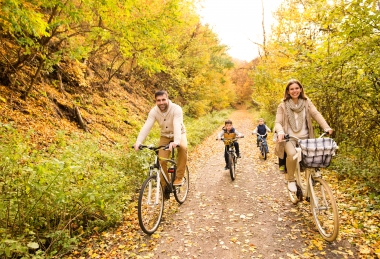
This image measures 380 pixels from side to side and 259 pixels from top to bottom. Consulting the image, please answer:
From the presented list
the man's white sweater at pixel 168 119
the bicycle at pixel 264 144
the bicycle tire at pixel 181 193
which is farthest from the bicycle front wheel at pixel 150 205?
the bicycle at pixel 264 144

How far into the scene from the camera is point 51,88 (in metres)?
10.4

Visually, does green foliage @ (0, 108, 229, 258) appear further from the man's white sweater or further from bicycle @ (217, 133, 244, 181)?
bicycle @ (217, 133, 244, 181)

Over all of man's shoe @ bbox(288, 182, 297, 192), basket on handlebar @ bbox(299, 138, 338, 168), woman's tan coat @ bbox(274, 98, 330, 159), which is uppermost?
woman's tan coat @ bbox(274, 98, 330, 159)

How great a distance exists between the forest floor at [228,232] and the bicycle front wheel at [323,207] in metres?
0.16

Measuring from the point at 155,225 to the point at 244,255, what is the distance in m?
1.79

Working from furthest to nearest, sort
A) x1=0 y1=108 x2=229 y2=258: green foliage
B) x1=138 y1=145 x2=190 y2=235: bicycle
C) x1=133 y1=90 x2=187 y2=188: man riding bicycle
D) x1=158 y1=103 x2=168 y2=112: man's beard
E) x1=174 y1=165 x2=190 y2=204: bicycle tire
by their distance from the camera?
x1=174 y1=165 x2=190 y2=204: bicycle tire
x1=158 y1=103 x2=168 y2=112: man's beard
x1=133 y1=90 x2=187 y2=188: man riding bicycle
x1=138 y1=145 x2=190 y2=235: bicycle
x1=0 y1=108 x2=229 y2=258: green foliage

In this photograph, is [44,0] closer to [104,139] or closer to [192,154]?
[104,139]

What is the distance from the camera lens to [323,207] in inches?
163

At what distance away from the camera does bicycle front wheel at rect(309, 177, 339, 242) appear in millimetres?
3994

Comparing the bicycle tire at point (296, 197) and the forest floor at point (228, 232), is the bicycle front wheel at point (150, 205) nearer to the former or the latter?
the forest floor at point (228, 232)

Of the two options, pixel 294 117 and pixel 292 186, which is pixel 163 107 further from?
pixel 292 186

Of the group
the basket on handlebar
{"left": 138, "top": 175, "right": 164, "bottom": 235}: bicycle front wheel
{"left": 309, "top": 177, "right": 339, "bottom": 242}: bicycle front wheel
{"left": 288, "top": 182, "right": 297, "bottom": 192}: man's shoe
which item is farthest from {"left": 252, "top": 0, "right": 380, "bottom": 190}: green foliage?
{"left": 138, "top": 175, "right": 164, "bottom": 235}: bicycle front wheel

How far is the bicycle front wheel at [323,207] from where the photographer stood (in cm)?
399

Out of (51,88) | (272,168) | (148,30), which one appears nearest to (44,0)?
(148,30)
